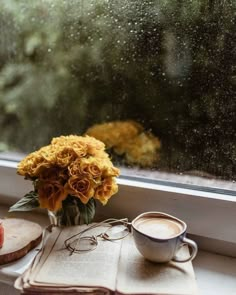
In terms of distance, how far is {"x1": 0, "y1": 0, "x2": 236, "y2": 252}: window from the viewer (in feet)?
2.19

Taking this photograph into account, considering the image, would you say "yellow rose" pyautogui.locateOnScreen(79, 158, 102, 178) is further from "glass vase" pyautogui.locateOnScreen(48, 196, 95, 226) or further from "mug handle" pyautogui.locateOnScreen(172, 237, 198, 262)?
"mug handle" pyautogui.locateOnScreen(172, 237, 198, 262)

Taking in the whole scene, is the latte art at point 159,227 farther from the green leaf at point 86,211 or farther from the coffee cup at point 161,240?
the green leaf at point 86,211

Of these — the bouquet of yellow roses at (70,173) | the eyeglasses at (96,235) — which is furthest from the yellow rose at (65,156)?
the eyeglasses at (96,235)

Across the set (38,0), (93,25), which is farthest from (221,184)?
(38,0)

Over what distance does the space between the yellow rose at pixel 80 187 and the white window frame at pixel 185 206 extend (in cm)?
14

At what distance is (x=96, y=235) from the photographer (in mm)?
668

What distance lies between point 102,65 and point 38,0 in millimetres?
207

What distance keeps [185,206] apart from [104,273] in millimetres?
213

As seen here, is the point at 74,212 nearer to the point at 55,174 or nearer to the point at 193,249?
the point at 55,174

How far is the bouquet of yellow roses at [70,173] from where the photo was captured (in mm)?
615

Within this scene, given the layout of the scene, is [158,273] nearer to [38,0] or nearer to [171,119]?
[171,119]

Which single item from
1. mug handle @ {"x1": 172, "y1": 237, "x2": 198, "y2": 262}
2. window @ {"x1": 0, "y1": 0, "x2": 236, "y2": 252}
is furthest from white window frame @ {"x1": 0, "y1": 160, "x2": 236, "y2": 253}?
mug handle @ {"x1": 172, "y1": 237, "x2": 198, "y2": 262}

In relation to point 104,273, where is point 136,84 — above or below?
above

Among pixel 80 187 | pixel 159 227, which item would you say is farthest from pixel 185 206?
pixel 80 187
